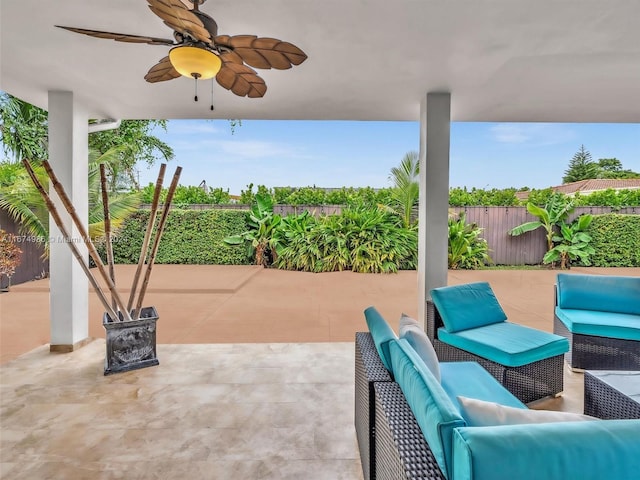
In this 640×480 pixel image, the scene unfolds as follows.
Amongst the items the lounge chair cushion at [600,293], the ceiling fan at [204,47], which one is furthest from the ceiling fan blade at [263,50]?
the lounge chair cushion at [600,293]

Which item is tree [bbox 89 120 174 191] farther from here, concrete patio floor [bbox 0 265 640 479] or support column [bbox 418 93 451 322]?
support column [bbox 418 93 451 322]

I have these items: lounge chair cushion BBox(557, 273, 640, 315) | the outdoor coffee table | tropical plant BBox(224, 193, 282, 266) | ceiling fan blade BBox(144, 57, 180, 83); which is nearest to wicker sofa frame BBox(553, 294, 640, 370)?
lounge chair cushion BBox(557, 273, 640, 315)

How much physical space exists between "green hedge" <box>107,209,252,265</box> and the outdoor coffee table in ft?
27.5

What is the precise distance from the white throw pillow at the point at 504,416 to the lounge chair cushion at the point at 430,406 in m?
0.10

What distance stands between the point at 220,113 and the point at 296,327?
260 cm

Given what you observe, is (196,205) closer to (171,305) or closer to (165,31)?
(171,305)

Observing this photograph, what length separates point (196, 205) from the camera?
1022 centimetres

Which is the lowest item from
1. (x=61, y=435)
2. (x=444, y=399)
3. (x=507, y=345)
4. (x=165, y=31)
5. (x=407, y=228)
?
(x=61, y=435)

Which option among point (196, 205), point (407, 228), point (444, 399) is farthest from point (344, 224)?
point (444, 399)

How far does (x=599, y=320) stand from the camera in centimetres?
303

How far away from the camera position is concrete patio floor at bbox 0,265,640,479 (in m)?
1.93

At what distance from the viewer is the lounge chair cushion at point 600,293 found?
3.24 meters

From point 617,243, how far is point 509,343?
9.66 m

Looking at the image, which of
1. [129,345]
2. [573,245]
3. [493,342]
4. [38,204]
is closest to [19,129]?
[38,204]
